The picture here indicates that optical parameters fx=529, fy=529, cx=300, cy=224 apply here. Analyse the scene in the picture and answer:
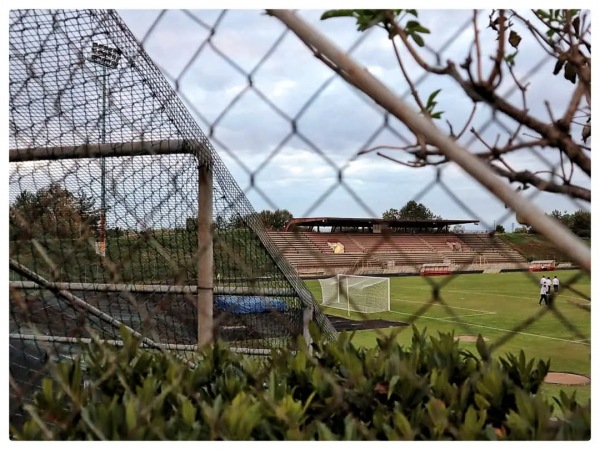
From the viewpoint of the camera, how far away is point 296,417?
73cm

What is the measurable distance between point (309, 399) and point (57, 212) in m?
1.26

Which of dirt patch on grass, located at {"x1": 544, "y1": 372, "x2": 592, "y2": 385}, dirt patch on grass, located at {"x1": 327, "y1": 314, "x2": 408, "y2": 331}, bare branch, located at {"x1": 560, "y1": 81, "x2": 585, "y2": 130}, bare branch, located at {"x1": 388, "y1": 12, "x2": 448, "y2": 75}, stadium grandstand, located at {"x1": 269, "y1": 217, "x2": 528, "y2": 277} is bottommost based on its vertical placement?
dirt patch on grass, located at {"x1": 544, "y1": 372, "x2": 592, "y2": 385}

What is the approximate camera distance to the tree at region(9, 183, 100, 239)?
1.58 metres

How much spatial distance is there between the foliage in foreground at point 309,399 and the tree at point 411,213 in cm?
19

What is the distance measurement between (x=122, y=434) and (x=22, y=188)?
3.73ft

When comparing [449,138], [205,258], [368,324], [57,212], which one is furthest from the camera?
[57,212]

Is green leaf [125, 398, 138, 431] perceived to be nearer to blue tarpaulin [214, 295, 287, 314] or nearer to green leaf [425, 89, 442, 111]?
green leaf [425, 89, 442, 111]

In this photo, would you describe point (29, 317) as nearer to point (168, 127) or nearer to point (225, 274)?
point (168, 127)

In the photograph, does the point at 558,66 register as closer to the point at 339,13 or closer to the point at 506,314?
the point at 339,13

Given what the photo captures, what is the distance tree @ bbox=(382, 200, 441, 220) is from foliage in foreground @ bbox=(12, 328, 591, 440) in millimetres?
188

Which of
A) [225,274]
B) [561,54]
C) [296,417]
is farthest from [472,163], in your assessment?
[225,274]

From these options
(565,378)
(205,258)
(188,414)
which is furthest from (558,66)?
(565,378)

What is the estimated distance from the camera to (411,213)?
0.80 metres

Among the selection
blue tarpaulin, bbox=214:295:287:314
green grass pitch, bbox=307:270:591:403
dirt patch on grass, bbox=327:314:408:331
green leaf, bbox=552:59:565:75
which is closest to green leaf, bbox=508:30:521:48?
green leaf, bbox=552:59:565:75
